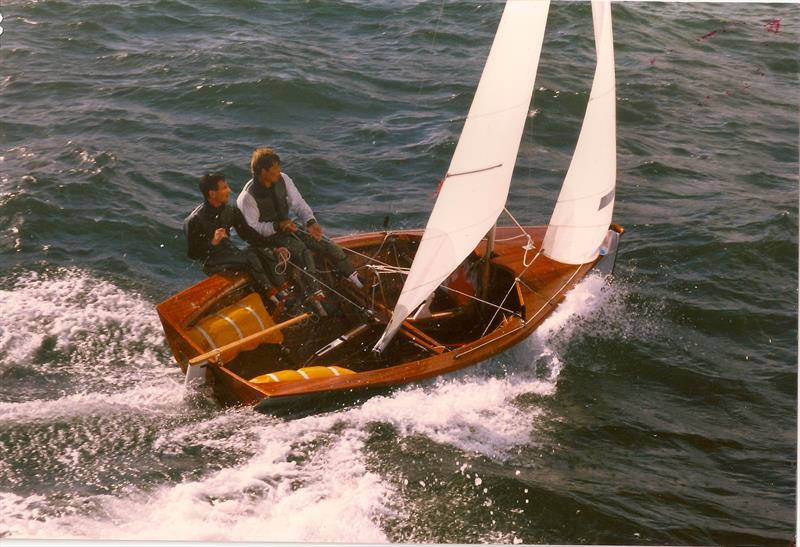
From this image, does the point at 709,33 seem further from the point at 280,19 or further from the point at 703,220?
the point at 280,19

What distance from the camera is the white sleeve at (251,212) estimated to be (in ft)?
17.7

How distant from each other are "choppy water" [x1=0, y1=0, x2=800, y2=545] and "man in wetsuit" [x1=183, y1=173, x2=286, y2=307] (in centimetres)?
74

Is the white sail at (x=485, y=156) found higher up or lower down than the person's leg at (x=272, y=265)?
higher up

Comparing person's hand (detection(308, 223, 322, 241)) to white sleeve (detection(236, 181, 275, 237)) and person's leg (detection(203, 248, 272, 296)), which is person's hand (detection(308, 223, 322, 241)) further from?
person's leg (detection(203, 248, 272, 296))

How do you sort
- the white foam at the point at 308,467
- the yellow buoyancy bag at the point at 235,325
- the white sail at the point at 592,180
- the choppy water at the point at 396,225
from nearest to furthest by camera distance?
1. the white foam at the point at 308,467
2. the choppy water at the point at 396,225
3. the yellow buoyancy bag at the point at 235,325
4. the white sail at the point at 592,180

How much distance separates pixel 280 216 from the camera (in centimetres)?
555

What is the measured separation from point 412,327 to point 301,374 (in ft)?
3.00

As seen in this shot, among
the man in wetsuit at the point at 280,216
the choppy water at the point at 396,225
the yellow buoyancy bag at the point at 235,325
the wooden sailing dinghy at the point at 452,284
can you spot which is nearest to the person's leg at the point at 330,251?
the man in wetsuit at the point at 280,216

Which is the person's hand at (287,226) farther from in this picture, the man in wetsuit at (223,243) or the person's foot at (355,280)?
the person's foot at (355,280)

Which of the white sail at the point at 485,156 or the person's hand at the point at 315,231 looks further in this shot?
the person's hand at the point at 315,231

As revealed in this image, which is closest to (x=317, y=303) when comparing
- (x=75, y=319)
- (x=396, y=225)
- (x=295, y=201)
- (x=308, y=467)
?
(x=295, y=201)

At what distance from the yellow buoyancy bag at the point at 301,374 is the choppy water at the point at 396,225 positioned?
0.69 feet

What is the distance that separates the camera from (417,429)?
16.7 ft

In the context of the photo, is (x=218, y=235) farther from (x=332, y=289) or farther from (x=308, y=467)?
(x=308, y=467)
